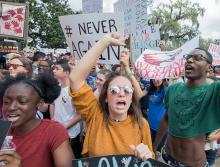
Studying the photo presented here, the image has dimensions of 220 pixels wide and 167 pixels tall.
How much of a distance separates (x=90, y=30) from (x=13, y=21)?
5.52 m

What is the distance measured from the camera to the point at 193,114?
3.40 m

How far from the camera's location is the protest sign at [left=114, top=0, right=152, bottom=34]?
7.45 meters

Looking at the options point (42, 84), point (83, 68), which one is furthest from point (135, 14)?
point (42, 84)

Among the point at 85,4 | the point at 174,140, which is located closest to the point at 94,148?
the point at 174,140

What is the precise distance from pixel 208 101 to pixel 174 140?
1.80 ft

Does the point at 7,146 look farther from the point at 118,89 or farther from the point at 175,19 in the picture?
the point at 175,19

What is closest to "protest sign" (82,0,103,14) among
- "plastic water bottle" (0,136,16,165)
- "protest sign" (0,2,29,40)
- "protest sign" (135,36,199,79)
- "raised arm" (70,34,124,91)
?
"protest sign" (0,2,29,40)

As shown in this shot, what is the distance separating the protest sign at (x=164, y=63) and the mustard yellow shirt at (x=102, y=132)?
1602 mm

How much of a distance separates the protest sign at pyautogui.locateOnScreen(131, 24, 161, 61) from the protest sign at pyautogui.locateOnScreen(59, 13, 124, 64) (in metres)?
3.13

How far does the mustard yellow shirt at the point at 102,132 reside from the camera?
252 centimetres

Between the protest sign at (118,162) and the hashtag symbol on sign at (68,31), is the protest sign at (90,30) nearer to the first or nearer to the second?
the hashtag symbol on sign at (68,31)

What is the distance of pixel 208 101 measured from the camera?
333cm

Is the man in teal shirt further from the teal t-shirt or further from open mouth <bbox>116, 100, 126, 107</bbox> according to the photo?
open mouth <bbox>116, 100, 126, 107</bbox>

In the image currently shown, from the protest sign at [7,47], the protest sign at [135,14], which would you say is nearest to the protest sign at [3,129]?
the protest sign at [135,14]
